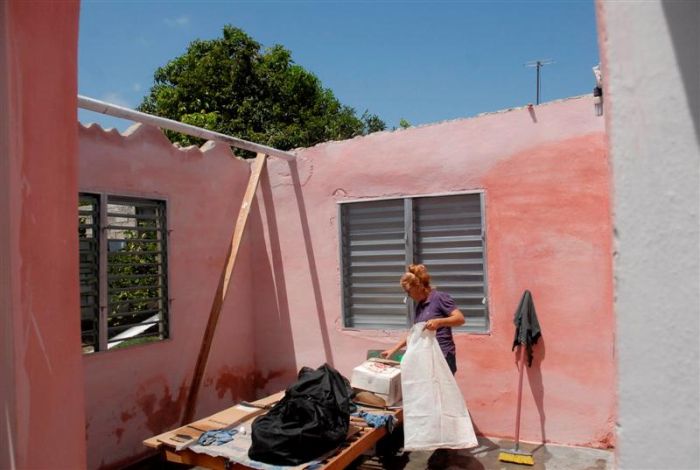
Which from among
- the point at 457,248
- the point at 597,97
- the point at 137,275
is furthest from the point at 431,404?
the point at 137,275

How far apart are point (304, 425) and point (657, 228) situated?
2960 millimetres

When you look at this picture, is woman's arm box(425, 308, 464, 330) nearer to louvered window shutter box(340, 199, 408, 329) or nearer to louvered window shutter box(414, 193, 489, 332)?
louvered window shutter box(414, 193, 489, 332)

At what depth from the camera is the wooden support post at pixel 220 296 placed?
5.44 meters

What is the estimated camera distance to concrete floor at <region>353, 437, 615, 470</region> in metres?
4.59

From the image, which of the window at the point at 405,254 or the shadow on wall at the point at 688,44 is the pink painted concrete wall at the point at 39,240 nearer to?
the shadow on wall at the point at 688,44

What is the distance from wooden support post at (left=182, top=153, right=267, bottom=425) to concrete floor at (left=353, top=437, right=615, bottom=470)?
1.73m

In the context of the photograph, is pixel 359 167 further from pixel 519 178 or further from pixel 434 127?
pixel 519 178

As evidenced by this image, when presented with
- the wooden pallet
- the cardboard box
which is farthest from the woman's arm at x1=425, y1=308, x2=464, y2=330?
the wooden pallet

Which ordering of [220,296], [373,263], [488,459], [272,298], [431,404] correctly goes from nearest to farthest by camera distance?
1. [431,404]
2. [488,459]
3. [220,296]
4. [373,263]
5. [272,298]

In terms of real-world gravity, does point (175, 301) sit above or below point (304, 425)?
above

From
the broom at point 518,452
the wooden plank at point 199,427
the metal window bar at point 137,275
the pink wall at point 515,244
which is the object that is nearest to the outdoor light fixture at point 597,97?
the pink wall at point 515,244

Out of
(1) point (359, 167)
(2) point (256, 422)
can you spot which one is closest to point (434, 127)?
(1) point (359, 167)

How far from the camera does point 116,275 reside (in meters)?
5.04

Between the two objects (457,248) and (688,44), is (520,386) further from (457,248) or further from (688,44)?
(688,44)
